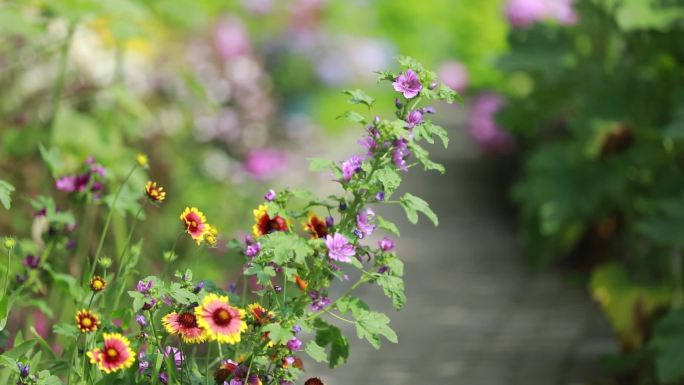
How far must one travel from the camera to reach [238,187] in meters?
5.52

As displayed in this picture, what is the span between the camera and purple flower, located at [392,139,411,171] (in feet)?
7.32

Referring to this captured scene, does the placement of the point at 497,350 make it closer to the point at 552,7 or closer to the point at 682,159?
the point at 682,159

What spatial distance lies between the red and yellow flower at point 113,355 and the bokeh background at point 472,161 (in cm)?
74

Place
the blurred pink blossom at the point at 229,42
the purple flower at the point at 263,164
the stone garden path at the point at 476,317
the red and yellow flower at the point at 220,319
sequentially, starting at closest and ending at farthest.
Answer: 1. the red and yellow flower at the point at 220,319
2. the stone garden path at the point at 476,317
3. the purple flower at the point at 263,164
4. the blurred pink blossom at the point at 229,42

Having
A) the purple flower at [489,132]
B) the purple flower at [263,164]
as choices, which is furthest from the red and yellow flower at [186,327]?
the purple flower at [489,132]

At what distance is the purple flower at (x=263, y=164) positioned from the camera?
5637 millimetres

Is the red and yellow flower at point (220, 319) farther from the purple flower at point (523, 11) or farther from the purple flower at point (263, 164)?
the purple flower at point (523, 11)

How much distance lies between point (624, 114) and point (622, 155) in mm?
191

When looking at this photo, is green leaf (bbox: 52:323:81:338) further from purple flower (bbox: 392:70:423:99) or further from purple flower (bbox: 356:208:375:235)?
purple flower (bbox: 392:70:423:99)

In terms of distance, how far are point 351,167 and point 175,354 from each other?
0.52 m

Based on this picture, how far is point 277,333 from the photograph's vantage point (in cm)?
211

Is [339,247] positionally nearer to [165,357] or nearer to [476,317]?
[165,357]

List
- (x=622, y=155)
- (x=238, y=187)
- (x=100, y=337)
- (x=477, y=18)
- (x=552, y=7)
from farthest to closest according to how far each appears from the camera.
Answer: (x=477, y=18) → (x=552, y=7) → (x=238, y=187) → (x=622, y=155) → (x=100, y=337)

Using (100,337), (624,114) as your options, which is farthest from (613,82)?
(100,337)
